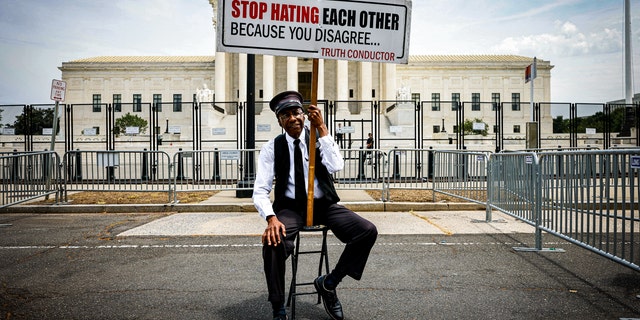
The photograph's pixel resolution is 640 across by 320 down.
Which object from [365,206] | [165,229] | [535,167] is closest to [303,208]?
[535,167]

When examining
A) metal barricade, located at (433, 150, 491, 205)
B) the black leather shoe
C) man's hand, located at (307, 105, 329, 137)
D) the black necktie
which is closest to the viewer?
the black leather shoe

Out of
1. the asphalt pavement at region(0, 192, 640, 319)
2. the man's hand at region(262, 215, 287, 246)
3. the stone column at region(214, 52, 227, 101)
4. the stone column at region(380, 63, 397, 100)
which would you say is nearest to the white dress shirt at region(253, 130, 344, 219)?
the man's hand at region(262, 215, 287, 246)

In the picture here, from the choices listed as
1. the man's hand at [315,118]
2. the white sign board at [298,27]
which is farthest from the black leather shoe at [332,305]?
the white sign board at [298,27]

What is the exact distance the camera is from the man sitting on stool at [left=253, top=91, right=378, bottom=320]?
3.51 m

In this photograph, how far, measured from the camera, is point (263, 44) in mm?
4168

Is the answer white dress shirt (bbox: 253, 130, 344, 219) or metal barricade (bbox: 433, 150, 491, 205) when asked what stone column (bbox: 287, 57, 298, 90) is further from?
white dress shirt (bbox: 253, 130, 344, 219)

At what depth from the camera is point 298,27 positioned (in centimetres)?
412

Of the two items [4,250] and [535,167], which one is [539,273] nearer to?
[535,167]

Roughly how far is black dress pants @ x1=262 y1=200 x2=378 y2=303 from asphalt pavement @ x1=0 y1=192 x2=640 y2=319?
475 mm

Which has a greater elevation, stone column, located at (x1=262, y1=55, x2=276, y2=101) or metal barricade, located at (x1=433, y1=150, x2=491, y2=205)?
stone column, located at (x1=262, y1=55, x2=276, y2=101)

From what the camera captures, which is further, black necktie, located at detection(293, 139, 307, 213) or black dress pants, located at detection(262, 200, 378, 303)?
black necktie, located at detection(293, 139, 307, 213)

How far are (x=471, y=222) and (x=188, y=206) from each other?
20.1 feet

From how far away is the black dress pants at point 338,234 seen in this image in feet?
10.9

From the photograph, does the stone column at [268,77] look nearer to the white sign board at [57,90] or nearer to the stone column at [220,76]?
the stone column at [220,76]
